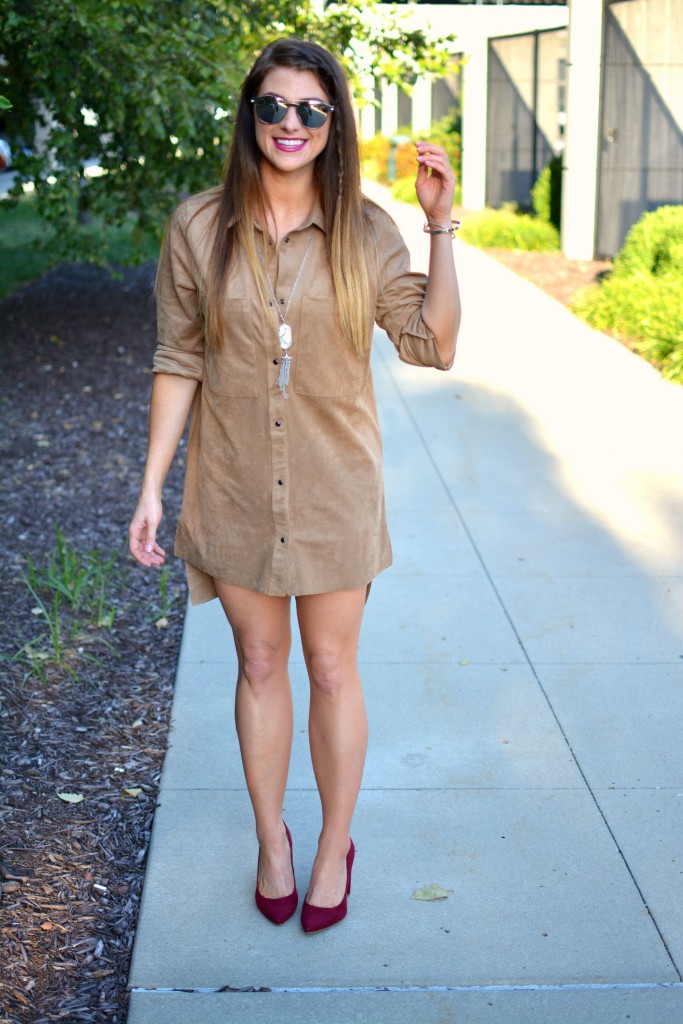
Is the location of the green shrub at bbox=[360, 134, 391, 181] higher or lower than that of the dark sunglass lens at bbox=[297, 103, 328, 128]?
lower

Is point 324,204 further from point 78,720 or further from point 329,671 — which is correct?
point 78,720

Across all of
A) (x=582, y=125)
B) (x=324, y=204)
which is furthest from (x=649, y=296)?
(x=324, y=204)

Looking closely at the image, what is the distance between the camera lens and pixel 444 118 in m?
23.8

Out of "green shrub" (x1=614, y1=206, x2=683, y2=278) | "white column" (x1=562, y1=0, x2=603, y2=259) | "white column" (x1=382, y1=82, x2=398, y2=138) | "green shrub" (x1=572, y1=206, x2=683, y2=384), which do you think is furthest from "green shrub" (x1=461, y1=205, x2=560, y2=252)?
"white column" (x1=382, y1=82, x2=398, y2=138)

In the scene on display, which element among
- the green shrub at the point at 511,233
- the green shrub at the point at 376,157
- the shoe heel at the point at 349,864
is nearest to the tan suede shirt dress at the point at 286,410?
the shoe heel at the point at 349,864

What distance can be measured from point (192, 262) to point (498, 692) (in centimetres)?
212

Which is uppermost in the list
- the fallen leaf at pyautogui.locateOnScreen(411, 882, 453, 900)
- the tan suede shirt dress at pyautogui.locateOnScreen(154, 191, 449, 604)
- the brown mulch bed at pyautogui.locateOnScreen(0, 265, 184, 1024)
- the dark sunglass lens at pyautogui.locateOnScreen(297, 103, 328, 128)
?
the dark sunglass lens at pyautogui.locateOnScreen(297, 103, 328, 128)

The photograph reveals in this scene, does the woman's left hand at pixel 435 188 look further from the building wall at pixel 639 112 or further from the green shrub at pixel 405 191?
the green shrub at pixel 405 191

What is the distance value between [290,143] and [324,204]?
Answer: 0.14 meters

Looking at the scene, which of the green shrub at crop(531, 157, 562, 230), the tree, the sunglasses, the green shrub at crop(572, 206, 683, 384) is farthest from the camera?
the green shrub at crop(531, 157, 562, 230)

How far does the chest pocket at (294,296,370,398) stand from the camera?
2.51m

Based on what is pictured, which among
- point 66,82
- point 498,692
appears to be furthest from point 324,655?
point 66,82

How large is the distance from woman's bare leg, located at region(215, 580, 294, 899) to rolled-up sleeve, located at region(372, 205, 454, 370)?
64cm

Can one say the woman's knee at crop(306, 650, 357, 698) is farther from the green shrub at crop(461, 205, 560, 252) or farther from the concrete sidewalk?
the green shrub at crop(461, 205, 560, 252)
